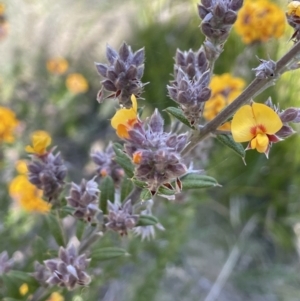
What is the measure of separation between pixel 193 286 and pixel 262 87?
1.72 meters

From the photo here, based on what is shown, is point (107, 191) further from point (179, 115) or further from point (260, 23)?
point (260, 23)

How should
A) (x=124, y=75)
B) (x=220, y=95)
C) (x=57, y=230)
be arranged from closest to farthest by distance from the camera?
(x=124, y=75) < (x=57, y=230) < (x=220, y=95)

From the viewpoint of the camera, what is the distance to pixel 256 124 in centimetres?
57

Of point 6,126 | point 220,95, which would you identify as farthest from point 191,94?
point 6,126

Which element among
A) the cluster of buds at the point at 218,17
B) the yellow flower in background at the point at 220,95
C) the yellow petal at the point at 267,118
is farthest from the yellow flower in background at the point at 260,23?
the yellow petal at the point at 267,118

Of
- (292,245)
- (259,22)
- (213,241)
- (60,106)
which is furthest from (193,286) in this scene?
(259,22)

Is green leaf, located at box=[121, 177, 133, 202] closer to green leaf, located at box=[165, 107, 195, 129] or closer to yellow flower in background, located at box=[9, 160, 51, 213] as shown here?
green leaf, located at box=[165, 107, 195, 129]

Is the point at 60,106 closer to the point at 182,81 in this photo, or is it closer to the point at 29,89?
the point at 29,89

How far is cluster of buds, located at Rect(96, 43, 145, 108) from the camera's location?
2.08 ft

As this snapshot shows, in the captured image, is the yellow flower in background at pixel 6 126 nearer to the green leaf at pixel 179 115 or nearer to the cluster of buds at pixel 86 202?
the cluster of buds at pixel 86 202

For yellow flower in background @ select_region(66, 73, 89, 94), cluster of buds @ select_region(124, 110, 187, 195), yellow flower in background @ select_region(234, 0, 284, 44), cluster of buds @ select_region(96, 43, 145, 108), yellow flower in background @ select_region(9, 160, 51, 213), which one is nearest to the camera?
cluster of buds @ select_region(124, 110, 187, 195)

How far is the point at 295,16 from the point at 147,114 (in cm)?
131

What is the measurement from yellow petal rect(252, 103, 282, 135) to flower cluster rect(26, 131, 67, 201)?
0.39 m

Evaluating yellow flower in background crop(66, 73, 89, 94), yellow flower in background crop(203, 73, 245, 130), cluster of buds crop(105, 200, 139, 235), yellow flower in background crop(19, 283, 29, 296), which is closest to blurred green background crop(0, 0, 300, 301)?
yellow flower in background crop(66, 73, 89, 94)
